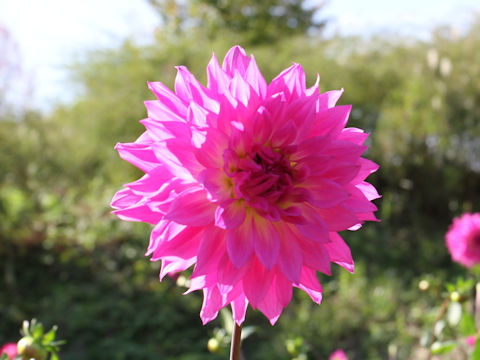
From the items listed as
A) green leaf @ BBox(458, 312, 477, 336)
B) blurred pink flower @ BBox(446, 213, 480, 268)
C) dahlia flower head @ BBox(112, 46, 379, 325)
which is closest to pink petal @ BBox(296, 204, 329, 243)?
dahlia flower head @ BBox(112, 46, 379, 325)

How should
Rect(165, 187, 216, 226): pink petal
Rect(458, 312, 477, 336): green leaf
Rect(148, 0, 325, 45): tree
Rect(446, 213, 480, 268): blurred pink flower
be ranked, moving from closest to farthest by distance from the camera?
Rect(165, 187, 216, 226): pink petal, Rect(458, 312, 477, 336): green leaf, Rect(446, 213, 480, 268): blurred pink flower, Rect(148, 0, 325, 45): tree

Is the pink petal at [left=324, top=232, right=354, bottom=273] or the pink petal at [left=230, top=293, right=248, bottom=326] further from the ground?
the pink petal at [left=324, top=232, right=354, bottom=273]

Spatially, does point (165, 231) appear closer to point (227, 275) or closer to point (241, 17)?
point (227, 275)

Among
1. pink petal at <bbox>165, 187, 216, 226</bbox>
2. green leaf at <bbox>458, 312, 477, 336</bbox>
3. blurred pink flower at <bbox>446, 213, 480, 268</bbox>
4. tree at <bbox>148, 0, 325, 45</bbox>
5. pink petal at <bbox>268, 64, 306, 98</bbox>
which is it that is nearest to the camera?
pink petal at <bbox>165, 187, 216, 226</bbox>

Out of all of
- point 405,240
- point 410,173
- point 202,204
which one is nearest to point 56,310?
point 202,204

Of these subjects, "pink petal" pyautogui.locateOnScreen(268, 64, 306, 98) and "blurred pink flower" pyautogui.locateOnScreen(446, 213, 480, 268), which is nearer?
"pink petal" pyautogui.locateOnScreen(268, 64, 306, 98)

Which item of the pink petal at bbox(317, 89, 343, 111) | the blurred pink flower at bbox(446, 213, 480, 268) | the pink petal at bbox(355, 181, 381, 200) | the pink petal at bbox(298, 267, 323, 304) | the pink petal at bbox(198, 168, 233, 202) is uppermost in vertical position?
the pink petal at bbox(317, 89, 343, 111)

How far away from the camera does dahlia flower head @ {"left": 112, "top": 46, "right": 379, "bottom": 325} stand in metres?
0.60

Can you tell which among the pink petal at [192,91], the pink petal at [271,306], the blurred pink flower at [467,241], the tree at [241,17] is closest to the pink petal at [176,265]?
the pink petal at [271,306]

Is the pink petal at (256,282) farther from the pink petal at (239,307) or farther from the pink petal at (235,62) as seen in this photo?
the pink petal at (235,62)

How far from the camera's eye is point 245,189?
623 millimetres

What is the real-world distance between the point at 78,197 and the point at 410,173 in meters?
3.72

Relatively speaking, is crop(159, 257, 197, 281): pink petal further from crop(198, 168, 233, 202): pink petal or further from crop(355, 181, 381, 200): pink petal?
crop(355, 181, 381, 200): pink petal

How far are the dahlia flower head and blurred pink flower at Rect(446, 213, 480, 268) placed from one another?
119cm
